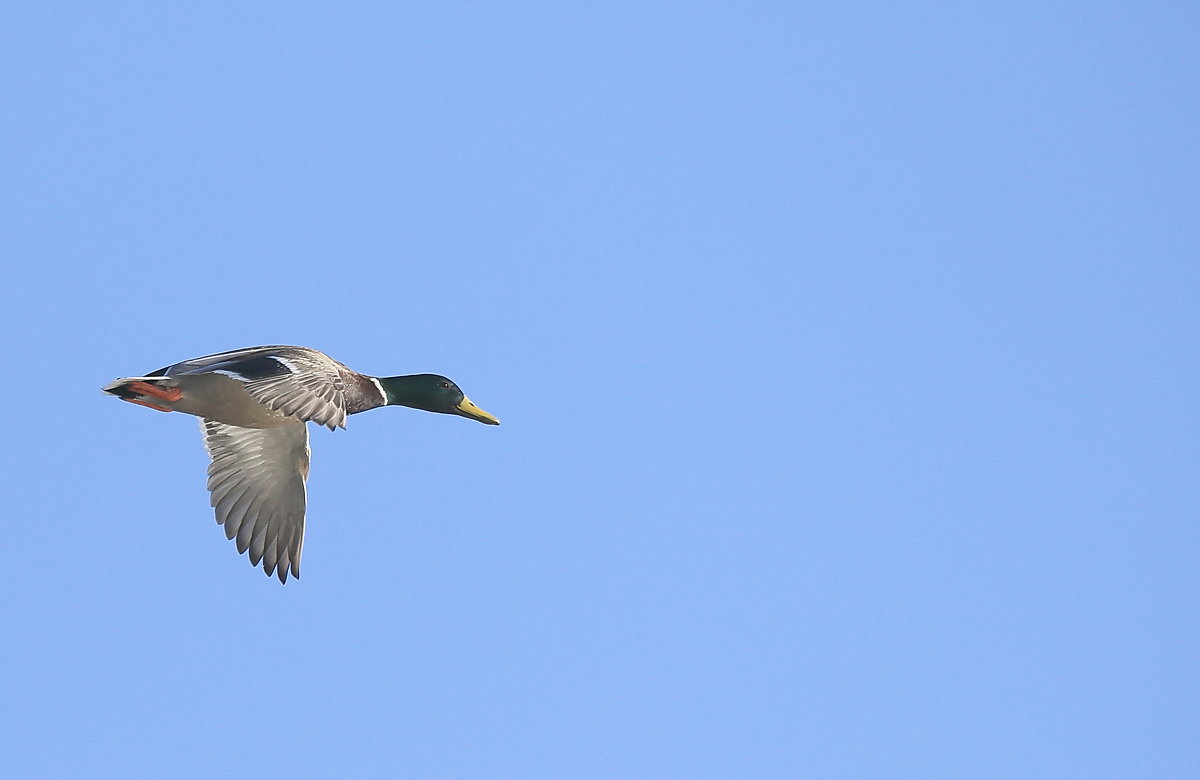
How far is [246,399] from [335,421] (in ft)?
7.94

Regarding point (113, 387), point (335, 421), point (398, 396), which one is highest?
point (398, 396)

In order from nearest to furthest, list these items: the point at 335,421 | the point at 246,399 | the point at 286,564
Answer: the point at 335,421, the point at 246,399, the point at 286,564

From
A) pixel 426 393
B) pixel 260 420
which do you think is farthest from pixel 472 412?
pixel 260 420

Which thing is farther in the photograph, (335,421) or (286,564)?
(286,564)

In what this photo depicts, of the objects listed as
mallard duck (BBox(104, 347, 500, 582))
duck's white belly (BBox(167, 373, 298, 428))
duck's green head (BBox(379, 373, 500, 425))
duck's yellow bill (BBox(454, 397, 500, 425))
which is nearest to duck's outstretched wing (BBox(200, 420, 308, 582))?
mallard duck (BBox(104, 347, 500, 582))

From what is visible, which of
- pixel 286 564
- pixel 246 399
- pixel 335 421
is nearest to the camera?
pixel 335 421

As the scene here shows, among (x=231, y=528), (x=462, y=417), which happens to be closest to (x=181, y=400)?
(x=231, y=528)

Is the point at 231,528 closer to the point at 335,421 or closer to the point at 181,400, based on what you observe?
the point at 181,400

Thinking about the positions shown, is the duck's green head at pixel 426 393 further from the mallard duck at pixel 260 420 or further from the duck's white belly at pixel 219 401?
A: the duck's white belly at pixel 219 401

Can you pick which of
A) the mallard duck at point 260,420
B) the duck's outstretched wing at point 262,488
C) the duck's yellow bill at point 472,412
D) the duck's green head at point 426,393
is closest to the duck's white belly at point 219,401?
the mallard duck at point 260,420

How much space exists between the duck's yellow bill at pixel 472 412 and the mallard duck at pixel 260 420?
0.04 feet

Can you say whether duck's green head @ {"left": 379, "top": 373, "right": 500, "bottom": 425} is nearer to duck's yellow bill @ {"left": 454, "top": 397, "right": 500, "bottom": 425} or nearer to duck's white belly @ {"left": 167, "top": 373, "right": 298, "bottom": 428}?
duck's yellow bill @ {"left": 454, "top": 397, "right": 500, "bottom": 425}

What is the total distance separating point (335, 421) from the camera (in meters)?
11.3

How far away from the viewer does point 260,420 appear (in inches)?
545
